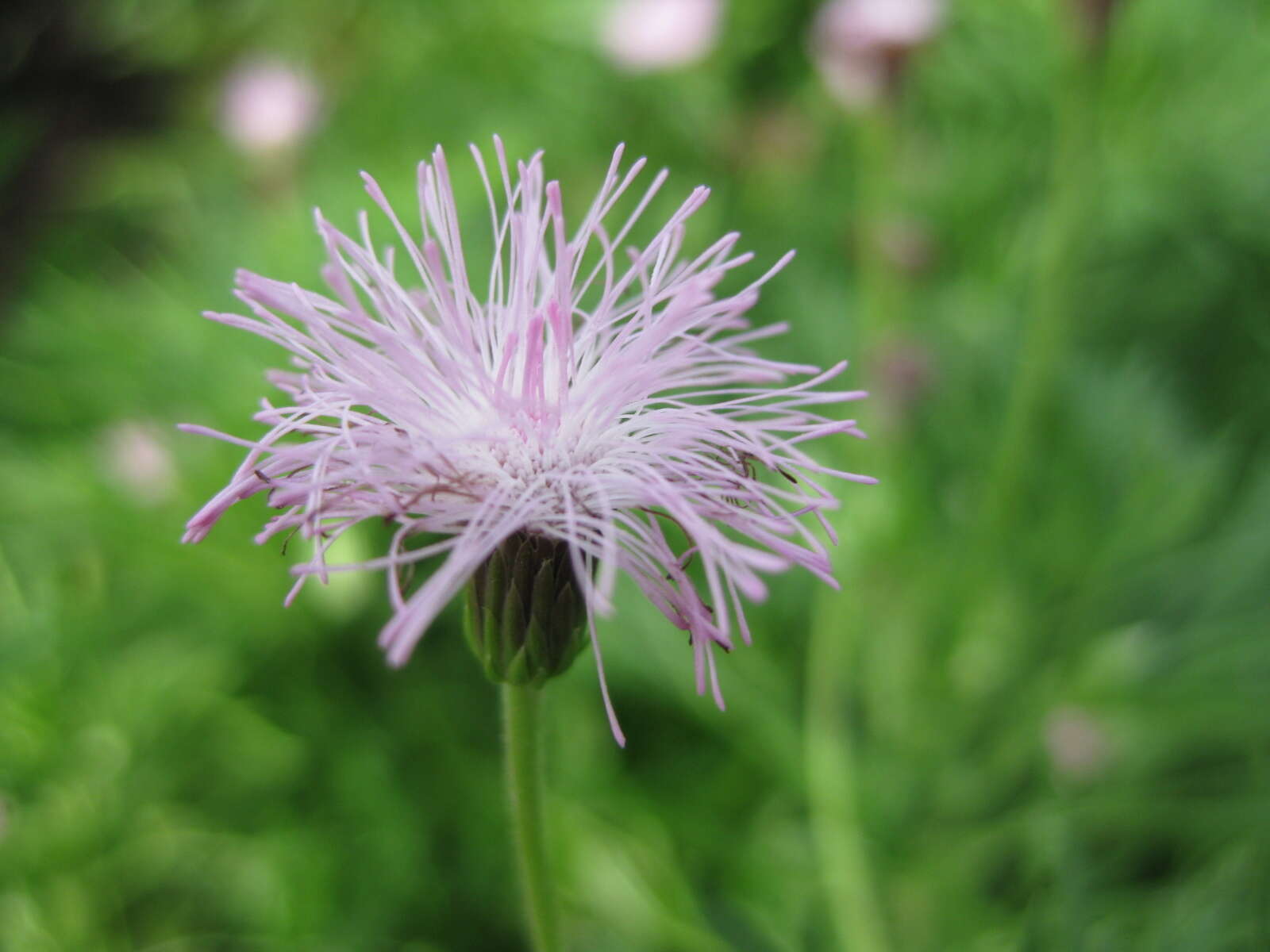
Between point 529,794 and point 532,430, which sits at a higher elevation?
point 532,430

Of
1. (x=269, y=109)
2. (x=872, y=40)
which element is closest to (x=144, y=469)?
(x=269, y=109)

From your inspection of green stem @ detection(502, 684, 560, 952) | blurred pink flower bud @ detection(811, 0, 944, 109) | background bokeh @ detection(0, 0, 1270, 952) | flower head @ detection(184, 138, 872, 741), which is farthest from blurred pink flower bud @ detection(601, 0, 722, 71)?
green stem @ detection(502, 684, 560, 952)

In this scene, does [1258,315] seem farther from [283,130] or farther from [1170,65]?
[283,130]

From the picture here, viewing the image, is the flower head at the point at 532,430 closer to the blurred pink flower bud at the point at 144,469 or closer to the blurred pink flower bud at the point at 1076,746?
the blurred pink flower bud at the point at 1076,746

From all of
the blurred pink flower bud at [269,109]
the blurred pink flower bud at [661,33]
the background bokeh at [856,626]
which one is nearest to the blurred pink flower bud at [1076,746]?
the background bokeh at [856,626]

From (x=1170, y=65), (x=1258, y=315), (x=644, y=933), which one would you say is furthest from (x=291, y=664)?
(x=1170, y=65)

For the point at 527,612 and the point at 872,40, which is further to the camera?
the point at 872,40

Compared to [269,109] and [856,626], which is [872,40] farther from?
[269,109]
